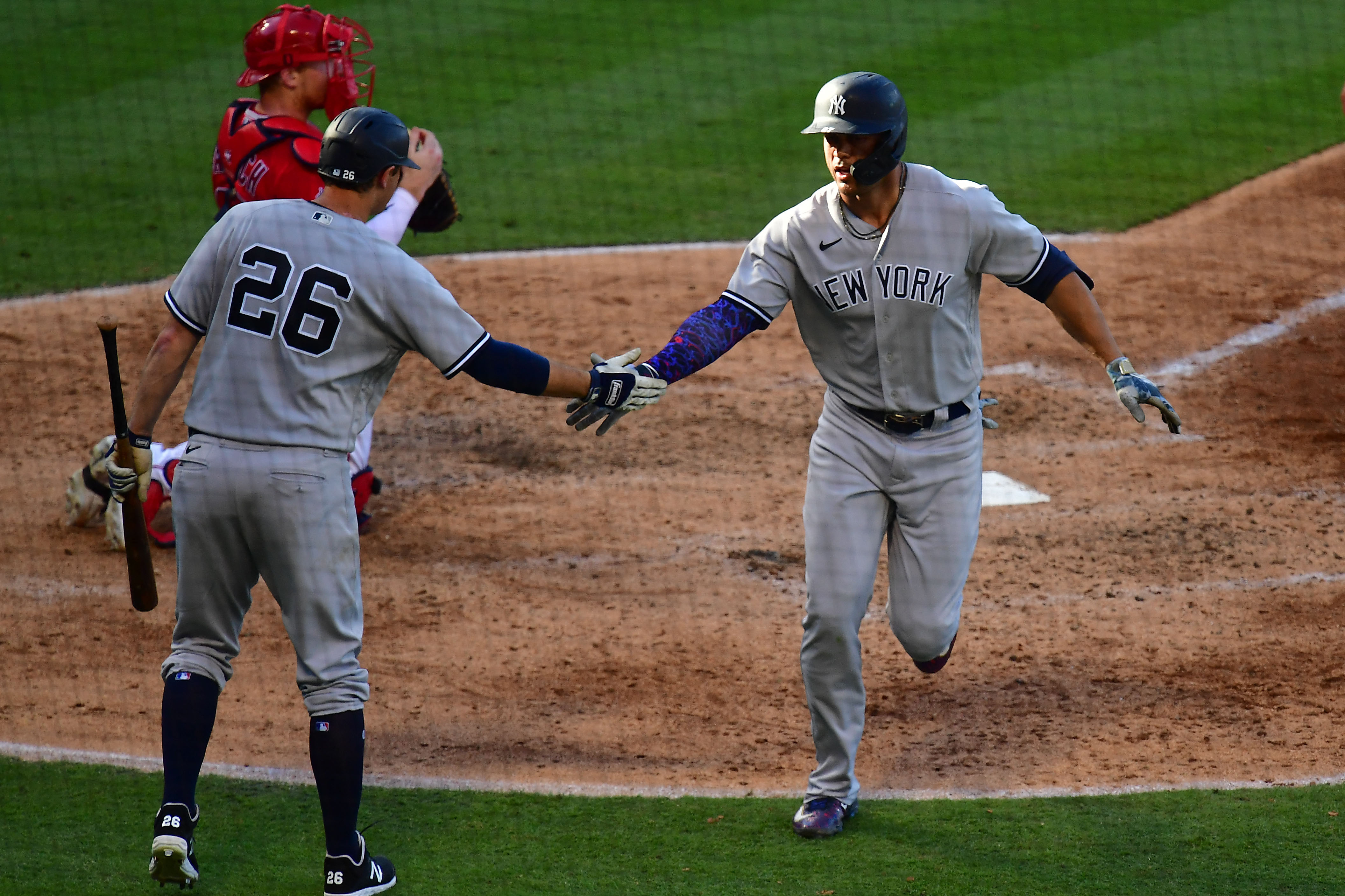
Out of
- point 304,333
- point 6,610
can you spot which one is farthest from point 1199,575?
point 6,610

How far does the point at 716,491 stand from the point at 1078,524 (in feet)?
4.55

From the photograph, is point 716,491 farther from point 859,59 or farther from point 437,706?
point 859,59

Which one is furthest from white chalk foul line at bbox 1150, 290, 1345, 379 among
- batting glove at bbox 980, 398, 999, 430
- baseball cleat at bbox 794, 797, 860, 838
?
baseball cleat at bbox 794, 797, 860, 838

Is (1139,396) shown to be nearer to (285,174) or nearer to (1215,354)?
(285,174)

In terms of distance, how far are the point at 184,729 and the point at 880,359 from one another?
1827mm

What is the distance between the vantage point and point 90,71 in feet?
35.5

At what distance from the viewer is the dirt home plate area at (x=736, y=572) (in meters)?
4.17

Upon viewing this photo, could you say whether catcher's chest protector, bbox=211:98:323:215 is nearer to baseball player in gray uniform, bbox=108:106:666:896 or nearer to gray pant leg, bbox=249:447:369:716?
baseball player in gray uniform, bbox=108:106:666:896

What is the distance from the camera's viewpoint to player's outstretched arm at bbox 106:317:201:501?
3365 mm

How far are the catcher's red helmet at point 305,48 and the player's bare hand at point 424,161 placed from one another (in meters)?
0.21

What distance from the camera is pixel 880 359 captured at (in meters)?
3.66

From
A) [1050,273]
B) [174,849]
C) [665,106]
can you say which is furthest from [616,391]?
[665,106]

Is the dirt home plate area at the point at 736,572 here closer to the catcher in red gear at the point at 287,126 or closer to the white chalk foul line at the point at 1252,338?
the white chalk foul line at the point at 1252,338

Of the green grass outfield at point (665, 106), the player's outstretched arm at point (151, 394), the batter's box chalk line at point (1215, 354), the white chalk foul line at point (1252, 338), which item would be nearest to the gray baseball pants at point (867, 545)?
the player's outstretched arm at point (151, 394)
